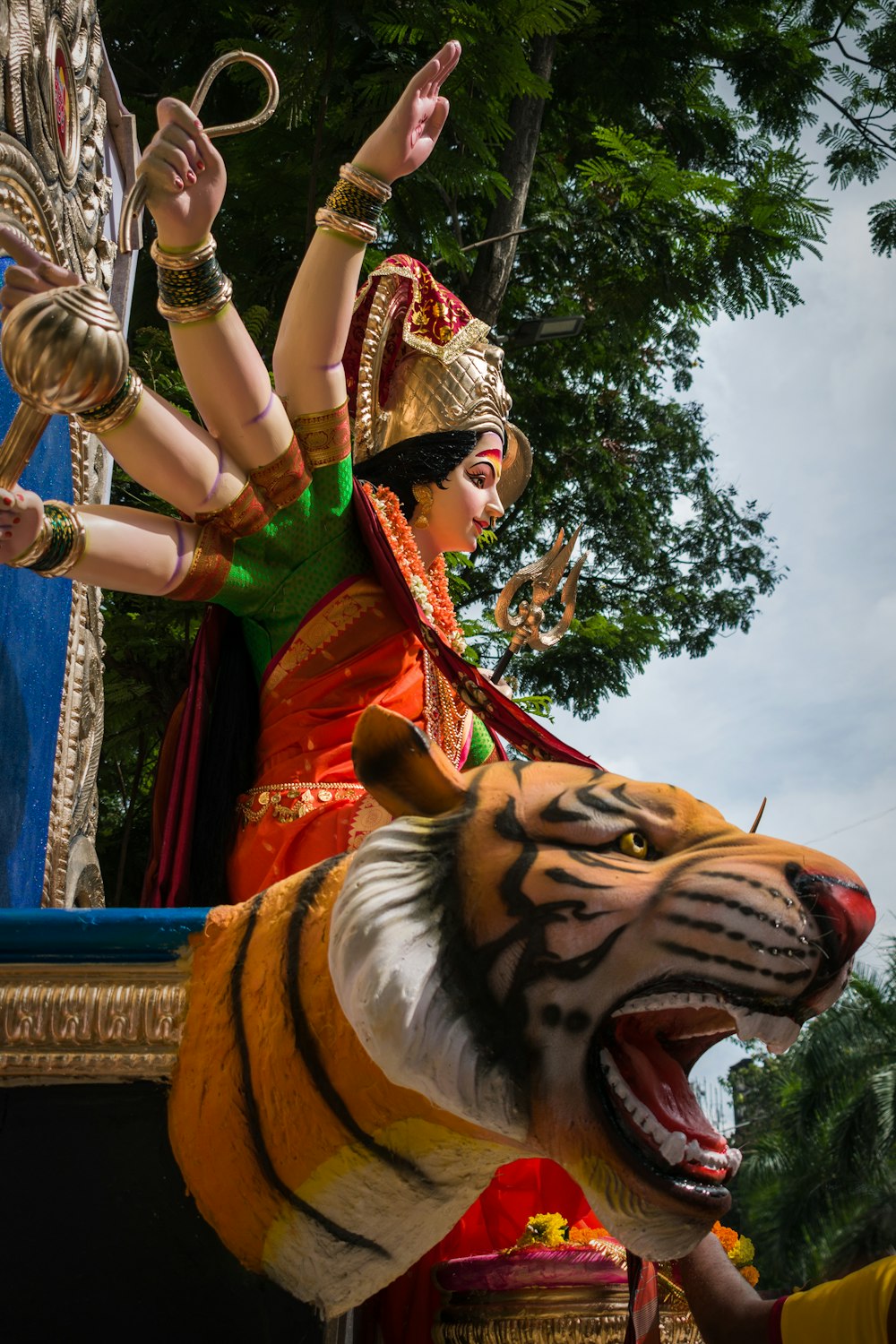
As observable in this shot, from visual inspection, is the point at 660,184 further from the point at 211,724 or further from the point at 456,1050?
the point at 456,1050

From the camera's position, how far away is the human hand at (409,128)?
99.5 inches

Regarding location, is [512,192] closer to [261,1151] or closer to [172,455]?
[172,455]

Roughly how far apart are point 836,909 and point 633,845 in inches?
8.7

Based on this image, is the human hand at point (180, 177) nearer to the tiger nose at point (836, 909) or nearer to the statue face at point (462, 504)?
the statue face at point (462, 504)

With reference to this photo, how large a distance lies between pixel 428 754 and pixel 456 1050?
0.31m

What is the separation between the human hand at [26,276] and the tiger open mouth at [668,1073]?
1.23 m

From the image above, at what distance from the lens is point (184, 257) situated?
2363 millimetres

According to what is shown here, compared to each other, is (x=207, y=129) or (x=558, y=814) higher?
(x=207, y=129)

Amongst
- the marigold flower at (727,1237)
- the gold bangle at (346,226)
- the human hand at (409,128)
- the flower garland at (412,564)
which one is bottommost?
the marigold flower at (727,1237)

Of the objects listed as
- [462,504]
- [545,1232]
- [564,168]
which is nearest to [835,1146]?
[564,168]

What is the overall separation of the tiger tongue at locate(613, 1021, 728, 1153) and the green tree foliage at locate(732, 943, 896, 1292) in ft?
54.6

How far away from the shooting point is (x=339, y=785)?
248 centimetres

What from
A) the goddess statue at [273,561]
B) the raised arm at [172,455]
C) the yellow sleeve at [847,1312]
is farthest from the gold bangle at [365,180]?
the yellow sleeve at [847,1312]

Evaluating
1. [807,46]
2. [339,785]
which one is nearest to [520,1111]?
[339,785]
